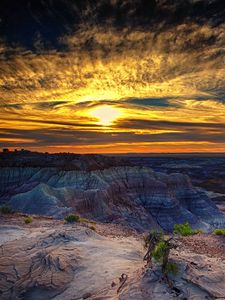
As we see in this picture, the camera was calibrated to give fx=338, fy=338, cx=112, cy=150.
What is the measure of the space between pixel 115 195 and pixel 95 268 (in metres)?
49.0

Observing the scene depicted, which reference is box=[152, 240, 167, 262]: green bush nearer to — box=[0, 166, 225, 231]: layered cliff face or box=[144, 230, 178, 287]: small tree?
box=[144, 230, 178, 287]: small tree

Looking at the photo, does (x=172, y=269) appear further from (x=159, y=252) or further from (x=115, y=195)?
(x=115, y=195)

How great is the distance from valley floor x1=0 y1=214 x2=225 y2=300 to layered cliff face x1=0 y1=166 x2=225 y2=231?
1164 inches

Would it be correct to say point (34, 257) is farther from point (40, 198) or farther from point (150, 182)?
point (150, 182)

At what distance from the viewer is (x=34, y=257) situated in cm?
1548

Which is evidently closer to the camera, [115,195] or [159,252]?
[159,252]

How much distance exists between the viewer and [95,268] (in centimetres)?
1387

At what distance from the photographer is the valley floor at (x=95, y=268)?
11.1 metres

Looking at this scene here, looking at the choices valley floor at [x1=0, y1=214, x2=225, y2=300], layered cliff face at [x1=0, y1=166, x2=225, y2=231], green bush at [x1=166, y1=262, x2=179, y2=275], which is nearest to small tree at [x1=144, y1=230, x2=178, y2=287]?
green bush at [x1=166, y1=262, x2=179, y2=275]

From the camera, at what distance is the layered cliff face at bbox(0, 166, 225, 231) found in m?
53.2

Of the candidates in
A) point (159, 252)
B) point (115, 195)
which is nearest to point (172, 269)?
point (159, 252)

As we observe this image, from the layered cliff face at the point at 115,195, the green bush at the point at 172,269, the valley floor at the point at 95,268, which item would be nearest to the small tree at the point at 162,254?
the green bush at the point at 172,269

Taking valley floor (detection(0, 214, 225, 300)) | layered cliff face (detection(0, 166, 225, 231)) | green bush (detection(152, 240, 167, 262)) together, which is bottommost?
valley floor (detection(0, 214, 225, 300))

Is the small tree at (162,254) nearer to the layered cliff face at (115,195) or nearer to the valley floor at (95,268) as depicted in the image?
the valley floor at (95,268)
